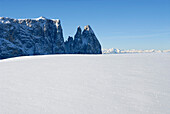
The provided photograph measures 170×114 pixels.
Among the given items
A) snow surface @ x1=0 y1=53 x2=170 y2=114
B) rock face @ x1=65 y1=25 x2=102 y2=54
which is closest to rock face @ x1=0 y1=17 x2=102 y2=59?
rock face @ x1=65 y1=25 x2=102 y2=54

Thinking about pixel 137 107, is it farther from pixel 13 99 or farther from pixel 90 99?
pixel 13 99

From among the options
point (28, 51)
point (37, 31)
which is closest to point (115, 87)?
point (28, 51)

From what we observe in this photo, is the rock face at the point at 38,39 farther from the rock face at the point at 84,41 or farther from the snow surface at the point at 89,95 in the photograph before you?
the snow surface at the point at 89,95

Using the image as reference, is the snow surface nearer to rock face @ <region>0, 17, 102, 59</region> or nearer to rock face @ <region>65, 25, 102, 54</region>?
rock face @ <region>0, 17, 102, 59</region>

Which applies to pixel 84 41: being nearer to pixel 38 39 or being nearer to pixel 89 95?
pixel 38 39

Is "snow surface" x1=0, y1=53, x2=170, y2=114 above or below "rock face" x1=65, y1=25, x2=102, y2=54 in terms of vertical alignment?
below

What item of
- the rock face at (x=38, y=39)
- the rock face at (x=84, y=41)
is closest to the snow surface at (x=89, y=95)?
the rock face at (x=38, y=39)

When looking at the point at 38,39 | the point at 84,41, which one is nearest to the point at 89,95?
the point at 38,39

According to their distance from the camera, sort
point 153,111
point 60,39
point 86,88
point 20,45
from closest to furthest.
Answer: point 153,111, point 86,88, point 20,45, point 60,39
